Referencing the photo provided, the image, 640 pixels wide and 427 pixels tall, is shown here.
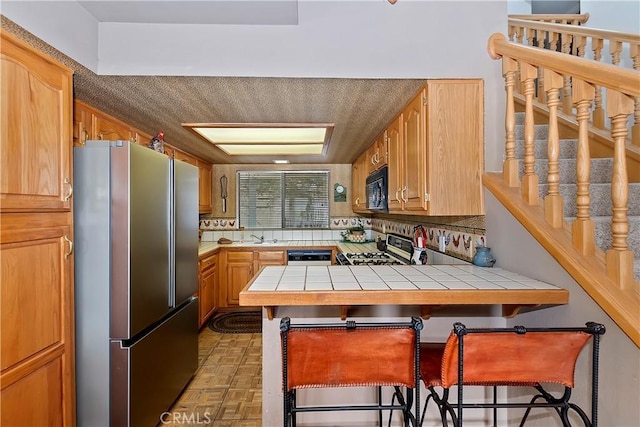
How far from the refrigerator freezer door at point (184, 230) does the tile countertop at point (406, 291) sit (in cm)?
104

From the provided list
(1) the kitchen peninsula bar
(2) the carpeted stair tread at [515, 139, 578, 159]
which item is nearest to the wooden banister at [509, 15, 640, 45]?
(2) the carpeted stair tread at [515, 139, 578, 159]

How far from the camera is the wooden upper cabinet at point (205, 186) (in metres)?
4.37

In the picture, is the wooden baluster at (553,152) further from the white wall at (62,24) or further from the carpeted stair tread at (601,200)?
the white wall at (62,24)

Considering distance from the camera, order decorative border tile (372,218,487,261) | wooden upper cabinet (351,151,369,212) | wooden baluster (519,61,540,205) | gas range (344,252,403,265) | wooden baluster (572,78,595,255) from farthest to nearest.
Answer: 1. wooden upper cabinet (351,151,369,212)
2. gas range (344,252,403,265)
3. decorative border tile (372,218,487,261)
4. wooden baluster (519,61,540,205)
5. wooden baluster (572,78,595,255)

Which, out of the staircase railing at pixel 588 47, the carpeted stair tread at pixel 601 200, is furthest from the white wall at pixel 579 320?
the staircase railing at pixel 588 47

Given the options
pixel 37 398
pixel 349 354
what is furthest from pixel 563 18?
pixel 37 398

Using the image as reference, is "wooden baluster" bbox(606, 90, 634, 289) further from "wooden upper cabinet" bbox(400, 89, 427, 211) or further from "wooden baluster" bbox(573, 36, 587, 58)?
Answer: "wooden baluster" bbox(573, 36, 587, 58)

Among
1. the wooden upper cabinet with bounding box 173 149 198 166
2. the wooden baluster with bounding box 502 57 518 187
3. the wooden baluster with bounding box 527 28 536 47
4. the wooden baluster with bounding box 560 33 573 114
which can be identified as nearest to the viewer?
the wooden baluster with bounding box 502 57 518 187

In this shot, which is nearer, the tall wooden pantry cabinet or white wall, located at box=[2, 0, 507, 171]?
the tall wooden pantry cabinet

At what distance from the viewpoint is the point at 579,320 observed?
4.06 feet

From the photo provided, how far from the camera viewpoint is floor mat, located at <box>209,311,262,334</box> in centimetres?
366

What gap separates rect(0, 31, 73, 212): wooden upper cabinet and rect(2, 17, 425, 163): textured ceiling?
0.37 feet

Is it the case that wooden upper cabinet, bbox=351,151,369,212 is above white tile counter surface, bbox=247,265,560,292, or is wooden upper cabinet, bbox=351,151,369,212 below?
above

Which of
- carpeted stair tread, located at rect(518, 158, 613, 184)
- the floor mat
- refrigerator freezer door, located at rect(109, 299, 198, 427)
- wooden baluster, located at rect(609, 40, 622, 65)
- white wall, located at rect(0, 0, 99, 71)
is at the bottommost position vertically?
the floor mat
